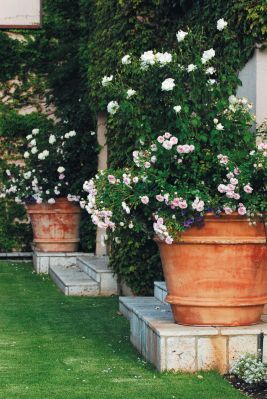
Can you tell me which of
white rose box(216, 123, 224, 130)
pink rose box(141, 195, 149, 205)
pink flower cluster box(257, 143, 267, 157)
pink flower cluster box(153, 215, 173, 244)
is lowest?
pink flower cluster box(153, 215, 173, 244)

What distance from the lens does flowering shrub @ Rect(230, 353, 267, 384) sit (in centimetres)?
551

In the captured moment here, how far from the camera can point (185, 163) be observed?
19.6ft

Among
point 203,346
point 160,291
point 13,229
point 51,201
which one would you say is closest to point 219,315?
point 203,346

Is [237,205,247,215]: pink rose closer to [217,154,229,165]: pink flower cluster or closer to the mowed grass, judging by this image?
[217,154,229,165]: pink flower cluster

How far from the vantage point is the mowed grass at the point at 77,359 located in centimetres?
545

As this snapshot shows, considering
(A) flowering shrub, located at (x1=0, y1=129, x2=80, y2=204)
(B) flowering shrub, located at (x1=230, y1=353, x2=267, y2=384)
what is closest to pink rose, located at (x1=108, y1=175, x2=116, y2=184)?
(B) flowering shrub, located at (x1=230, y1=353, x2=267, y2=384)

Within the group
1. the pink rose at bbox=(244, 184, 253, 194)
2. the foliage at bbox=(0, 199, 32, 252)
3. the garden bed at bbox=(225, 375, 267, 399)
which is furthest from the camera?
the foliage at bbox=(0, 199, 32, 252)

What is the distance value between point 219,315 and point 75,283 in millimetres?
4379

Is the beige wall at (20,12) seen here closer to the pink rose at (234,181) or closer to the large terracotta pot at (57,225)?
Answer: the large terracotta pot at (57,225)

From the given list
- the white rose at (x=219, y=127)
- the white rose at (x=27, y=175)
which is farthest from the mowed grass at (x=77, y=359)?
the white rose at (x=27, y=175)

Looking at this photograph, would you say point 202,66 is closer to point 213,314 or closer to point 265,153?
point 265,153

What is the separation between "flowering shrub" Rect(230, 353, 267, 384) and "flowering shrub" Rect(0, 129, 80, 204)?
22.0ft

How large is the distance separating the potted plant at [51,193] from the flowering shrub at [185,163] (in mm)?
6085

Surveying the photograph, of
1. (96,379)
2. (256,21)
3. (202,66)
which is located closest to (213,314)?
(96,379)
